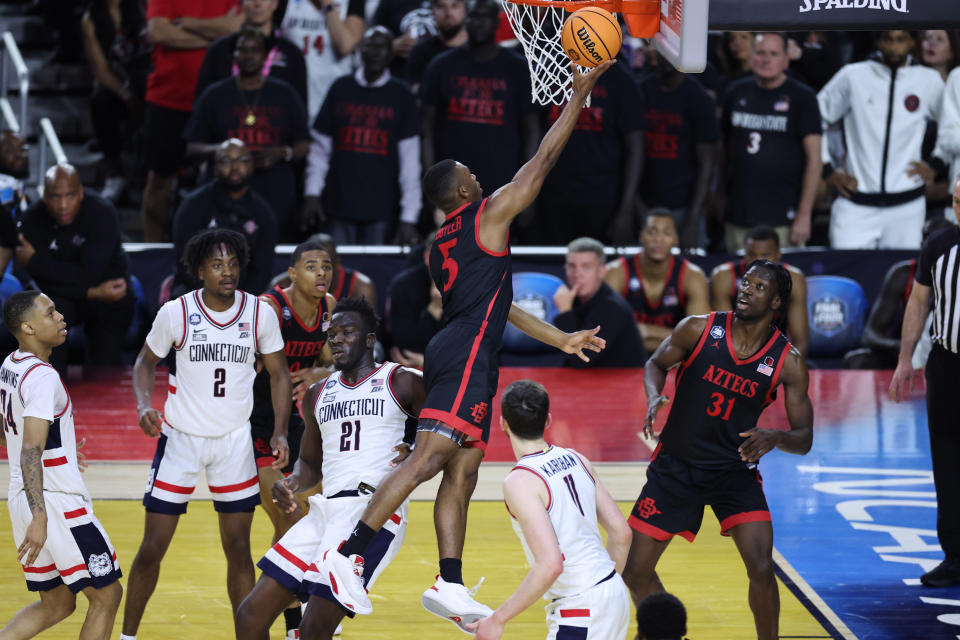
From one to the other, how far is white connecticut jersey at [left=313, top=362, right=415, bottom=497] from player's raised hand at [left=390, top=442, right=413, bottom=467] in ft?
0.06

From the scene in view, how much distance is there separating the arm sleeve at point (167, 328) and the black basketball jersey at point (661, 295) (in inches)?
204

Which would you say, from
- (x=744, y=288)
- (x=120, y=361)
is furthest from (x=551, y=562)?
(x=120, y=361)

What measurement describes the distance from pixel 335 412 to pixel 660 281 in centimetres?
553

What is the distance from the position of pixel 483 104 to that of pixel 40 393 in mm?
6181

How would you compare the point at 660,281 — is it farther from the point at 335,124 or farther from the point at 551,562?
the point at 551,562

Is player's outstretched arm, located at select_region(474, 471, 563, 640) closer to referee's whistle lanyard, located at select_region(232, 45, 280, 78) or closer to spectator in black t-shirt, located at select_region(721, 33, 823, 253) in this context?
spectator in black t-shirt, located at select_region(721, 33, 823, 253)

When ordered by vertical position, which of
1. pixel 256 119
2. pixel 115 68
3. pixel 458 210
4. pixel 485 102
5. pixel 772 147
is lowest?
pixel 772 147

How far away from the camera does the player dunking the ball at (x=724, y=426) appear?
614 centimetres

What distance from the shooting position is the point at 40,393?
5656 mm

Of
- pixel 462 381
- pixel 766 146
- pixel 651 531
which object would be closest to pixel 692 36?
pixel 462 381

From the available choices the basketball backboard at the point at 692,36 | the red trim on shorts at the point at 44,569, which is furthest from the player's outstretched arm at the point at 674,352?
the red trim on shorts at the point at 44,569

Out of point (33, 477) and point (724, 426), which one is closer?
point (33, 477)

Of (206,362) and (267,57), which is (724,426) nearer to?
(206,362)

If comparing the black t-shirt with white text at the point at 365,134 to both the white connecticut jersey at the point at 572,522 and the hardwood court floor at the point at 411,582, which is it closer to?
the hardwood court floor at the point at 411,582
